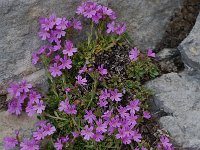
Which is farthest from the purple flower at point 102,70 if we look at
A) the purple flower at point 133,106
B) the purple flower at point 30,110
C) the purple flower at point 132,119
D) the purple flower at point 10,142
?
the purple flower at point 10,142

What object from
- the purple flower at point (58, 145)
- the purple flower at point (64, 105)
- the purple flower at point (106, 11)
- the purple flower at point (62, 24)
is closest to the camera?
the purple flower at point (58, 145)

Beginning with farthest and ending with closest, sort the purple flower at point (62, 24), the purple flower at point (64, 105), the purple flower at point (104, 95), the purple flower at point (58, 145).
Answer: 1. the purple flower at point (62, 24)
2. the purple flower at point (104, 95)
3. the purple flower at point (64, 105)
4. the purple flower at point (58, 145)

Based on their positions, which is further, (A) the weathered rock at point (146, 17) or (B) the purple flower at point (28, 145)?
(A) the weathered rock at point (146, 17)

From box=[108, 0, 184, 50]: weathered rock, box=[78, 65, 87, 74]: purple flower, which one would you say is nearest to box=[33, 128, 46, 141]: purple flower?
box=[78, 65, 87, 74]: purple flower

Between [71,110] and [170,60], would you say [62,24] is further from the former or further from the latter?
[170,60]

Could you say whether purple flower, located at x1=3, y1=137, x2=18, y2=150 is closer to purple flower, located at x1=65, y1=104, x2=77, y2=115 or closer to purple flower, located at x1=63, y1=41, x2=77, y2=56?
purple flower, located at x1=65, y1=104, x2=77, y2=115

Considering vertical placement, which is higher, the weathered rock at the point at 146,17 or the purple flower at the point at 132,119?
the weathered rock at the point at 146,17

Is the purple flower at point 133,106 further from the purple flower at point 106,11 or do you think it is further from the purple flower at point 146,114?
the purple flower at point 106,11

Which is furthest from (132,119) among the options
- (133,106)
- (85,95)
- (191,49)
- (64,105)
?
(191,49)
